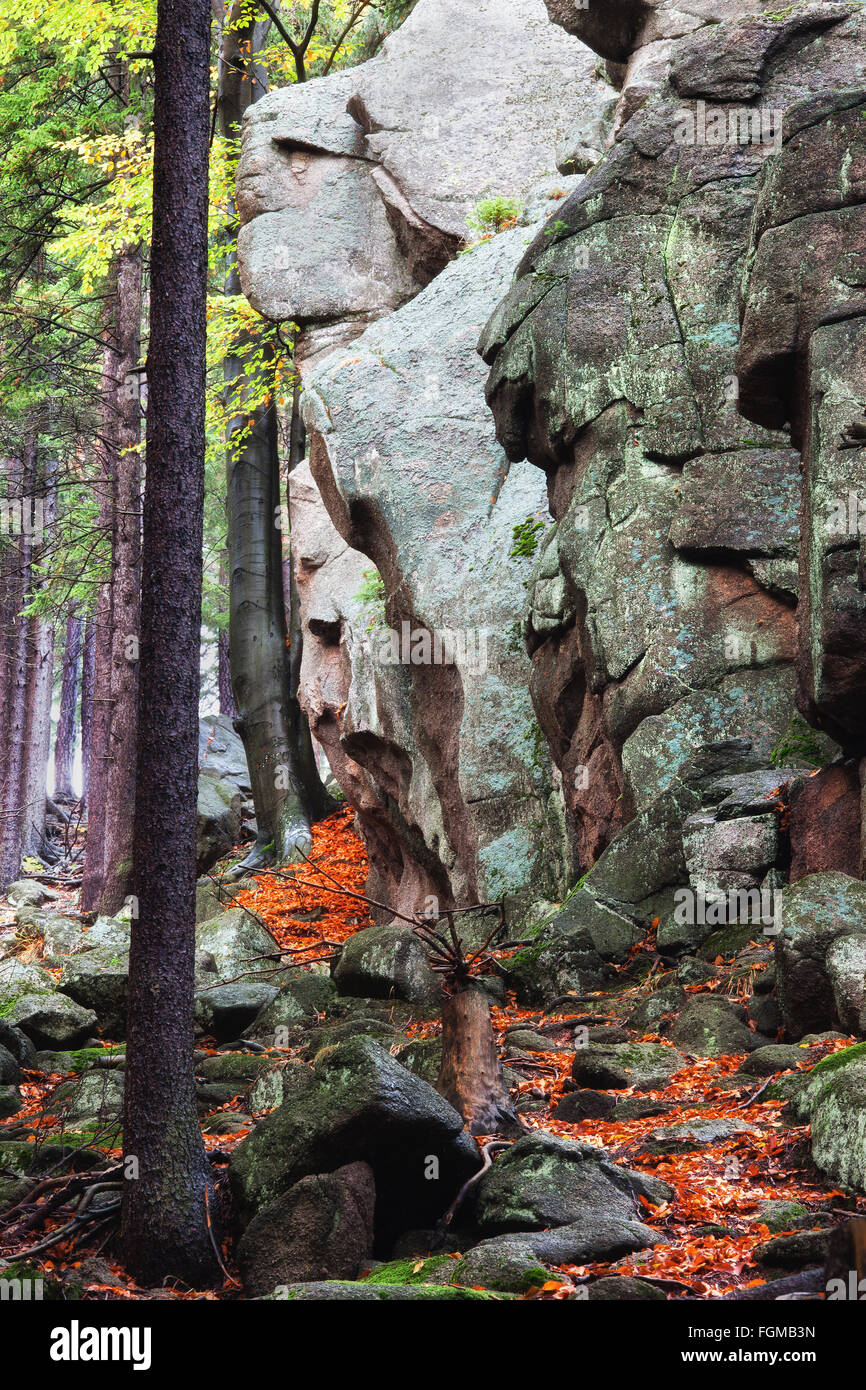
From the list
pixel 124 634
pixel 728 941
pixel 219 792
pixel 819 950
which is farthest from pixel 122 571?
pixel 819 950

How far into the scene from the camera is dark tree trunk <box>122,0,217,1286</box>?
5469 mm

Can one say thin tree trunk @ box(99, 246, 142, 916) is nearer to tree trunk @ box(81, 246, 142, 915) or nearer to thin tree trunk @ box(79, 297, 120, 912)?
tree trunk @ box(81, 246, 142, 915)

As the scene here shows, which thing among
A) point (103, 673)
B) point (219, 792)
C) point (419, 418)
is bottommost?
point (219, 792)

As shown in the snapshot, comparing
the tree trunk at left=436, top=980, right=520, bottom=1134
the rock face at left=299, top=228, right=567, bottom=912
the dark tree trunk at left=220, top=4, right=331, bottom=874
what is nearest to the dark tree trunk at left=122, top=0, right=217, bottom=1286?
the tree trunk at left=436, top=980, right=520, bottom=1134

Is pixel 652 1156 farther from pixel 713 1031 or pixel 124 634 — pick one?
pixel 124 634

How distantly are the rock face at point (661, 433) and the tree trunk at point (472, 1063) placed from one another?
13.8 feet

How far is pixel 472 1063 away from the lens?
20.9 feet

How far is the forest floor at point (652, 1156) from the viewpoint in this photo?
15.0 feet

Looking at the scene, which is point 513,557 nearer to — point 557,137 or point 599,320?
point 599,320

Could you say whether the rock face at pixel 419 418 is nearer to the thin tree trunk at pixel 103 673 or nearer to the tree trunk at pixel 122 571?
the tree trunk at pixel 122 571

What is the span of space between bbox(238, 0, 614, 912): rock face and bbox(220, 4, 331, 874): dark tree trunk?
0.65 metres

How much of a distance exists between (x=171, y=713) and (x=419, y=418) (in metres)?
9.64
